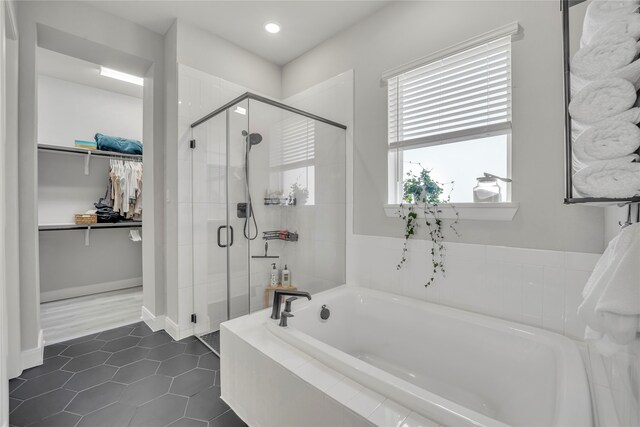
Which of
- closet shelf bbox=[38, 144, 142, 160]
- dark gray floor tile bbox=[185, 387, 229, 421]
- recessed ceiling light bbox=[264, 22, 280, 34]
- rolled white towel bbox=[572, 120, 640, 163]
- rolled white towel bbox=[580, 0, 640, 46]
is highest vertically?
recessed ceiling light bbox=[264, 22, 280, 34]

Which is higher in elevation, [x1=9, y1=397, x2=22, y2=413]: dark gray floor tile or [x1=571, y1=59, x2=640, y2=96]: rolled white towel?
[x1=571, y1=59, x2=640, y2=96]: rolled white towel

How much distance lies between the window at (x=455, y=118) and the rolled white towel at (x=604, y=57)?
1.19m

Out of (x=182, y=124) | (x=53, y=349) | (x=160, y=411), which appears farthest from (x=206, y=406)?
(x=182, y=124)

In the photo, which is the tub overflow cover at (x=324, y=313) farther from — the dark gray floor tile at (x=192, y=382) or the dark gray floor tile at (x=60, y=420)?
the dark gray floor tile at (x=60, y=420)

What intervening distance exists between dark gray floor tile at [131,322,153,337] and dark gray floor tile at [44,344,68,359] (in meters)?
0.48

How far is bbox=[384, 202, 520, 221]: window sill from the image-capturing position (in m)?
1.74

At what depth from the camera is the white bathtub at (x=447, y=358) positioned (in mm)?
1023

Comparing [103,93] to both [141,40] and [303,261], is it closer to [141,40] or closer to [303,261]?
[141,40]

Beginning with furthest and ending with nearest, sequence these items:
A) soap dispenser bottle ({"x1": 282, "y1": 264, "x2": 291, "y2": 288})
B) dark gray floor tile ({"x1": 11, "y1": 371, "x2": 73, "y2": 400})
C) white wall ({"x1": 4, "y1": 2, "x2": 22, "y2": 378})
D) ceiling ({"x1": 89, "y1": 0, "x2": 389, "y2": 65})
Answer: soap dispenser bottle ({"x1": 282, "y1": 264, "x2": 291, "y2": 288}), ceiling ({"x1": 89, "y1": 0, "x2": 389, "y2": 65}), white wall ({"x1": 4, "y1": 2, "x2": 22, "y2": 378}), dark gray floor tile ({"x1": 11, "y1": 371, "x2": 73, "y2": 400})

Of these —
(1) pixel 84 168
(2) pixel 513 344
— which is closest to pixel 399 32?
(2) pixel 513 344

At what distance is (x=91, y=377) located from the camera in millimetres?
1963

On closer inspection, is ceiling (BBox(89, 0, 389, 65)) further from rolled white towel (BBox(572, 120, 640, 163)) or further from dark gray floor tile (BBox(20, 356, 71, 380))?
dark gray floor tile (BBox(20, 356, 71, 380))

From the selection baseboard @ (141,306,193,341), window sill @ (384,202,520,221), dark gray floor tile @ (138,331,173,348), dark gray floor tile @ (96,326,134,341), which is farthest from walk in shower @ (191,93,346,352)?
window sill @ (384,202,520,221)

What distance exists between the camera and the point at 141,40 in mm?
2631
